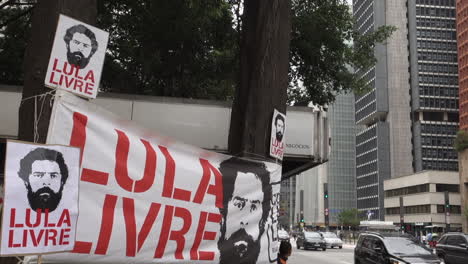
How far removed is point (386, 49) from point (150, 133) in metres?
133

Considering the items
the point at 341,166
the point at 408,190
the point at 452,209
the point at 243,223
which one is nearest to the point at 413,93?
the point at 408,190

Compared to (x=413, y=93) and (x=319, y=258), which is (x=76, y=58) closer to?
(x=319, y=258)

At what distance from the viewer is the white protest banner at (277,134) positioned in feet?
17.4

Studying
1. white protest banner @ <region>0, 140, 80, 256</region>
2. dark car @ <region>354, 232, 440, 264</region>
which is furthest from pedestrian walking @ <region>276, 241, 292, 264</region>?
dark car @ <region>354, 232, 440, 264</region>

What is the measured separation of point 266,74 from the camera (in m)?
5.27

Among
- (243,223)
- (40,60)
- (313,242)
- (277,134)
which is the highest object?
(40,60)

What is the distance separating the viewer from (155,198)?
398 centimetres

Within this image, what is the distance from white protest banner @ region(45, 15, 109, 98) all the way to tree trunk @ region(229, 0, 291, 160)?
6.29ft

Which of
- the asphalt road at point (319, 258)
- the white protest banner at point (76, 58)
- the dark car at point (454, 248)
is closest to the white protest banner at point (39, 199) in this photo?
the white protest banner at point (76, 58)

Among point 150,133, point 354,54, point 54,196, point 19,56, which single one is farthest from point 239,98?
point 354,54

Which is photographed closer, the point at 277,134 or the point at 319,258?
the point at 277,134

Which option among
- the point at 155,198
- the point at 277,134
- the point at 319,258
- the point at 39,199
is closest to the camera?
the point at 39,199

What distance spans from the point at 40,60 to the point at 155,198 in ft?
4.43

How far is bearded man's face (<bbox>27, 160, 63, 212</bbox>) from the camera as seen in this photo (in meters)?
3.08
